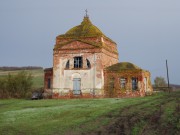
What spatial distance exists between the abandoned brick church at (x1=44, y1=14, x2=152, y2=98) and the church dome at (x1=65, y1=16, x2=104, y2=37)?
0.14 metres

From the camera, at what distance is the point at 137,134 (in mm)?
A: 14242

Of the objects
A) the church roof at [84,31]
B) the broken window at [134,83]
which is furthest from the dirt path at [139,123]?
the church roof at [84,31]

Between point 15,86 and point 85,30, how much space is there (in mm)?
13141

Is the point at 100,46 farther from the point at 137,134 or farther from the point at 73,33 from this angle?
the point at 137,134

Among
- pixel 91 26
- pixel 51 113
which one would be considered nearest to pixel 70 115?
pixel 51 113

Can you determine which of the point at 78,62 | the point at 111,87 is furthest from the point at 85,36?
the point at 111,87

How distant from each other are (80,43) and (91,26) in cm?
480

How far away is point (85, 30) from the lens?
40625 millimetres

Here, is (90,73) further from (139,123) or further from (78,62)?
(139,123)

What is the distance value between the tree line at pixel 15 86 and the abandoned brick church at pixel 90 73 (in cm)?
578

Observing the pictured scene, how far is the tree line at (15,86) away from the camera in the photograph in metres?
43.3

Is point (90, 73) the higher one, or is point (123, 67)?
point (123, 67)

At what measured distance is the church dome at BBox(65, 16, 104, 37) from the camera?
39.4 meters

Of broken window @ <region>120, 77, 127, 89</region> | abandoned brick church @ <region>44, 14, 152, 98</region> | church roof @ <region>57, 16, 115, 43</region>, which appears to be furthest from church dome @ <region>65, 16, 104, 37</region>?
broken window @ <region>120, 77, 127, 89</region>
